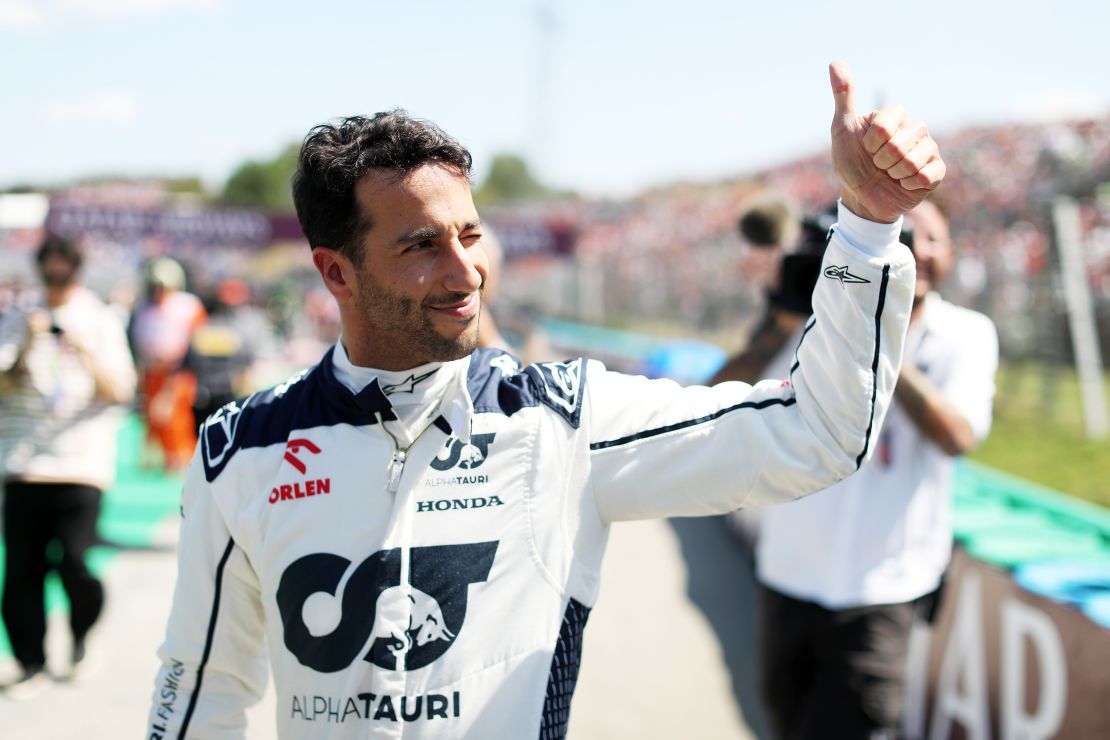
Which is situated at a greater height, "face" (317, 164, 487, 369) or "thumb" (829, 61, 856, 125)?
"thumb" (829, 61, 856, 125)

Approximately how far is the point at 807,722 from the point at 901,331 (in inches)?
70.1

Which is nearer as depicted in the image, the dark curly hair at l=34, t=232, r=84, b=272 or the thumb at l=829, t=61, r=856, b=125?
the thumb at l=829, t=61, r=856, b=125

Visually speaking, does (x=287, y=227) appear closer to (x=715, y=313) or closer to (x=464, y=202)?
(x=715, y=313)

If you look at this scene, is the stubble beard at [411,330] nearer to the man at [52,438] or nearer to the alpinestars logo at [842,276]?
the alpinestars logo at [842,276]

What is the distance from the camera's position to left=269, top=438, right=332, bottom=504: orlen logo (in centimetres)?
153

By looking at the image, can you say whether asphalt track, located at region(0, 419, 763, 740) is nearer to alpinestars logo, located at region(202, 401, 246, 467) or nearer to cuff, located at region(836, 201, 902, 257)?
alpinestars logo, located at region(202, 401, 246, 467)

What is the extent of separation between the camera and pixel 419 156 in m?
1.50

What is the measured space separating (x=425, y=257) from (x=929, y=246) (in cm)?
155

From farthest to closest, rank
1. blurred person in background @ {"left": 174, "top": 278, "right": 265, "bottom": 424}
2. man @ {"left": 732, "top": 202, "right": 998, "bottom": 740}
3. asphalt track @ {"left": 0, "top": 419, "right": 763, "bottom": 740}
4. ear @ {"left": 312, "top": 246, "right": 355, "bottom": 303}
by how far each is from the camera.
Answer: blurred person in background @ {"left": 174, "top": 278, "right": 265, "bottom": 424}, asphalt track @ {"left": 0, "top": 419, "right": 763, "bottom": 740}, man @ {"left": 732, "top": 202, "right": 998, "bottom": 740}, ear @ {"left": 312, "top": 246, "right": 355, "bottom": 303}

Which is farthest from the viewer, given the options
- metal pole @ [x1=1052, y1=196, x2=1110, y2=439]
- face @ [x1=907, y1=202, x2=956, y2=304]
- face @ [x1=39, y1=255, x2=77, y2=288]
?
metal pole @ [x1=1052, y1=196, x2=1110, y2=439]

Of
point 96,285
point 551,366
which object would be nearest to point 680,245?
point 96,285

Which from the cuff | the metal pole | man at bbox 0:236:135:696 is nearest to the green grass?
the metal pole

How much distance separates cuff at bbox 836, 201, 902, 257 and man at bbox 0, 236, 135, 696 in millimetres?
3632

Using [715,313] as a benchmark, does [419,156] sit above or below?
above
